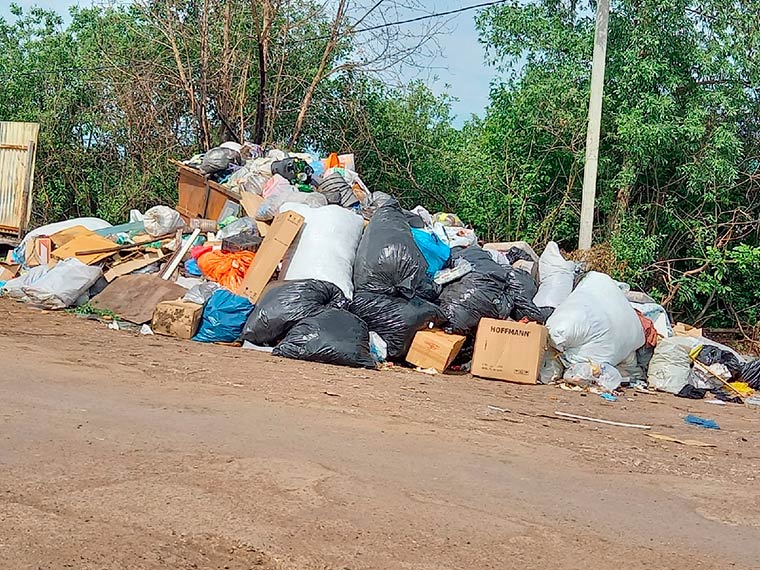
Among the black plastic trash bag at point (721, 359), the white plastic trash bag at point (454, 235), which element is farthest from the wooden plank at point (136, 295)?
the black plastic trash bag at point (721, 359)

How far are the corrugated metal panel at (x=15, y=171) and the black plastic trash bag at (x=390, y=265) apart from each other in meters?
6.02

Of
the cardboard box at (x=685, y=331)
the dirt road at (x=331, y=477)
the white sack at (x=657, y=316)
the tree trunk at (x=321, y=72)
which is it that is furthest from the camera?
the tree trunk at (x=321, y=72)

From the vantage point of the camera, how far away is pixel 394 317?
24.4ft

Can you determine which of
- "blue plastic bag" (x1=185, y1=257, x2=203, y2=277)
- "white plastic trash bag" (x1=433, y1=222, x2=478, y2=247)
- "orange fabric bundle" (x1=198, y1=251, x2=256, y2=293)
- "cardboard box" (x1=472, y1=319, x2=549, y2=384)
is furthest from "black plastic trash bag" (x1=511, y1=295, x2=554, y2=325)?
"blue plastic bag" (x1=185, y1=257, x2=203, y2=277)

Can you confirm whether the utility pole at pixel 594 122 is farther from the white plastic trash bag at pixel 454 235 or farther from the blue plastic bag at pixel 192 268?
the blue plastic bag at pixel 192 268

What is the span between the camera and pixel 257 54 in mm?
13250

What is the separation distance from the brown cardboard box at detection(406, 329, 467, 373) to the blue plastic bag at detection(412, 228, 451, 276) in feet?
2.66

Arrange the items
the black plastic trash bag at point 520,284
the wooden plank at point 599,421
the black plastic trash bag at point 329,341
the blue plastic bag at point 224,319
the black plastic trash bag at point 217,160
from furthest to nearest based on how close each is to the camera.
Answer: the black plastic trash bag at point 217,160 < the black plastic trash bag at point 520,284 < the blue plastic bag at point 224,319 < the black plastic trash bag at point 329,341 < the wooden plank at point 599,421

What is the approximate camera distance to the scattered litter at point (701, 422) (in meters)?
6.24

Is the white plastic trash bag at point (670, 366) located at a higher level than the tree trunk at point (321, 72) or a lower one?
lower

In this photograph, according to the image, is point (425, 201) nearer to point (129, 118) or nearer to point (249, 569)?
point (129, 118)

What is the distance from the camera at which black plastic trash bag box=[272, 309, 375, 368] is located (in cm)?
693

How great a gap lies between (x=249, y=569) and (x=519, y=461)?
211 centimetres

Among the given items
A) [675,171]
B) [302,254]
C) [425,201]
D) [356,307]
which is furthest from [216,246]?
[675,171]
